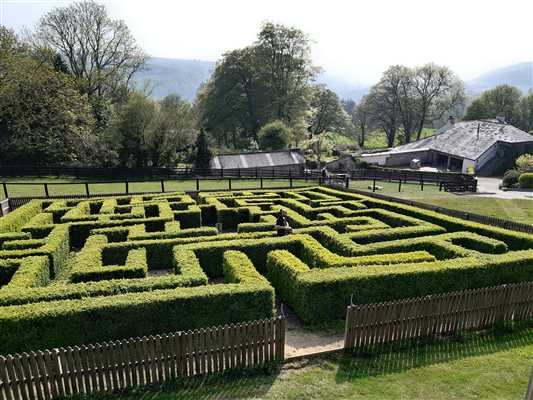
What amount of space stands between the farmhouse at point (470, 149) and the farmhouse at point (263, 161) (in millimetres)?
15710

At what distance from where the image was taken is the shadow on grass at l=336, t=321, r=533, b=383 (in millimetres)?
7879

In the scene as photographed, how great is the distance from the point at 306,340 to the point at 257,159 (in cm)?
3532

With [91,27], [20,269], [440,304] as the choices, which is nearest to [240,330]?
[440,304]

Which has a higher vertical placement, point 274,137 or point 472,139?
point 472,139

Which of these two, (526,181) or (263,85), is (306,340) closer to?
(526,181)

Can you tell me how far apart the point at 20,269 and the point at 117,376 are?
19.0 feet

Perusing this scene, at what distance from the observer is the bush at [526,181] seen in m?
33.9

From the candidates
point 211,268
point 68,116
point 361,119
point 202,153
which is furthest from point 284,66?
point 211,268

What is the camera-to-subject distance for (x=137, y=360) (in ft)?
Result: 23.8

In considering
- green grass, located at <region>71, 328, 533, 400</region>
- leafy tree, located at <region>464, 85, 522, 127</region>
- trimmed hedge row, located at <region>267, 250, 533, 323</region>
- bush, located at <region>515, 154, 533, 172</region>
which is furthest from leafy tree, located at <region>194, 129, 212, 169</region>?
leafy tree, located at <region>464, 85, 522, 127</region>

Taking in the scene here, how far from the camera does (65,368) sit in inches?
272

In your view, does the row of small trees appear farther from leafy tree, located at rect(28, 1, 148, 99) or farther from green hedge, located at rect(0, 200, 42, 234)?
green hedge, located at rect(0, 200, 42, 234)

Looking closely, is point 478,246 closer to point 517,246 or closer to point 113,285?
point 517,246

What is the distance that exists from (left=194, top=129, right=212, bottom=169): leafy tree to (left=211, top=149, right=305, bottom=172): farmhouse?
0.87 meters
